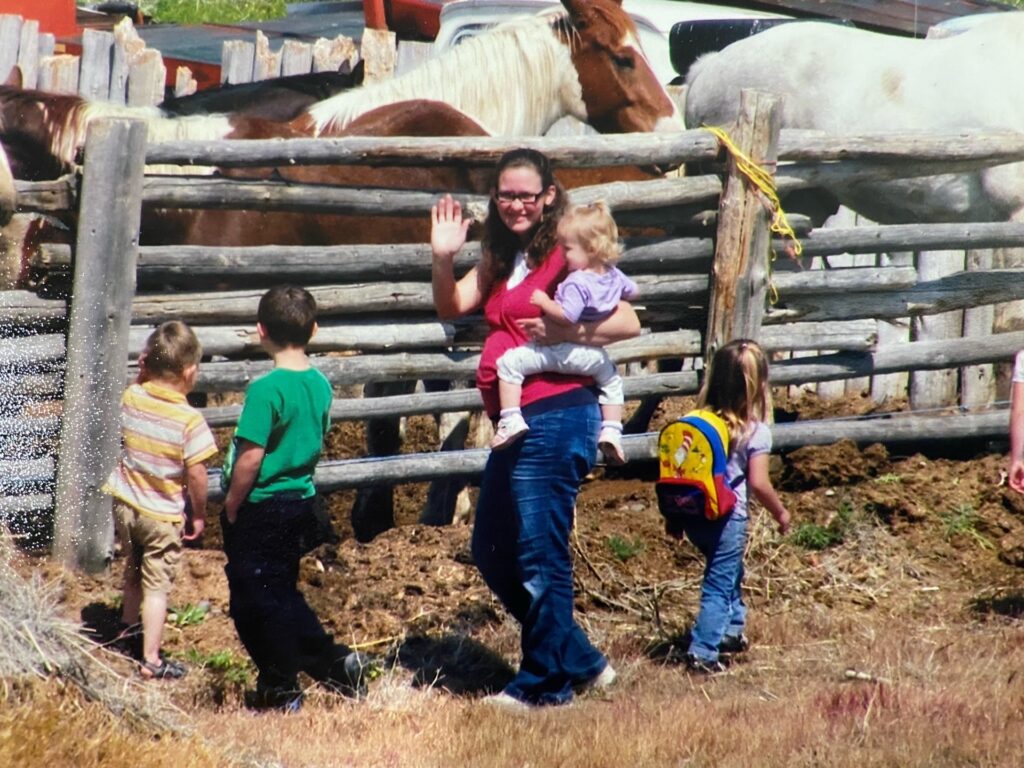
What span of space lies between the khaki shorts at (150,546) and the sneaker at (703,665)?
1.92 meters

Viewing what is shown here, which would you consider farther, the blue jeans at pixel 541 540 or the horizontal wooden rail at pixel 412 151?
the horizontal wooden rail at pixel 412 151

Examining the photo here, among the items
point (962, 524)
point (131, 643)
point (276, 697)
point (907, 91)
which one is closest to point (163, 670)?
point (131, 643)

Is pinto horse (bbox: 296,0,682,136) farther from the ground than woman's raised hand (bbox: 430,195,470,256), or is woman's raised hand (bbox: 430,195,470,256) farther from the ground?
pinto horse (bbox: 296,0,682,136)

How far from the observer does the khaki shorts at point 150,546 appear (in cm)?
532

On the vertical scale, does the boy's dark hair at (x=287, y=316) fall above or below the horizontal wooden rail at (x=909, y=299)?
below

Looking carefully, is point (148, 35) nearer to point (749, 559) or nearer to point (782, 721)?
point (749, 559)

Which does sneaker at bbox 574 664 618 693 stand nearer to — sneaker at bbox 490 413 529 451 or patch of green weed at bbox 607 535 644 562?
sneaker at bbox 490 413 529 451

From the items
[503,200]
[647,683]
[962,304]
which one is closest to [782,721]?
[647,683]

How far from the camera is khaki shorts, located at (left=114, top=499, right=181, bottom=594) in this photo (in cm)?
532

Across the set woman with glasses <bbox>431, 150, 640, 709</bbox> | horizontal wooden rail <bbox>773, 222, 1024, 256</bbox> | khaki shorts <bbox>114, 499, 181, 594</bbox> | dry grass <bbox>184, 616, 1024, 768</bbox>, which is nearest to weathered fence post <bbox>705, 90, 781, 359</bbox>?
horizontal wooden rail <bbox>773, 222, 1024, 256</bbox>

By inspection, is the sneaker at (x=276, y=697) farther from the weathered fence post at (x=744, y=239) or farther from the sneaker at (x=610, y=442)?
the weathered fence post at (x=744, y=239)

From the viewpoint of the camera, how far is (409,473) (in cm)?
696

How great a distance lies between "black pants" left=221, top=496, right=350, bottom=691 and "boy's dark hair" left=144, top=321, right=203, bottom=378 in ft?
1.77

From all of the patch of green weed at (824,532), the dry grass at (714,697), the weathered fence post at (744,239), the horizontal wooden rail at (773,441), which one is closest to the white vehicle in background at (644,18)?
the horizontal wooden rail at (773,441)
